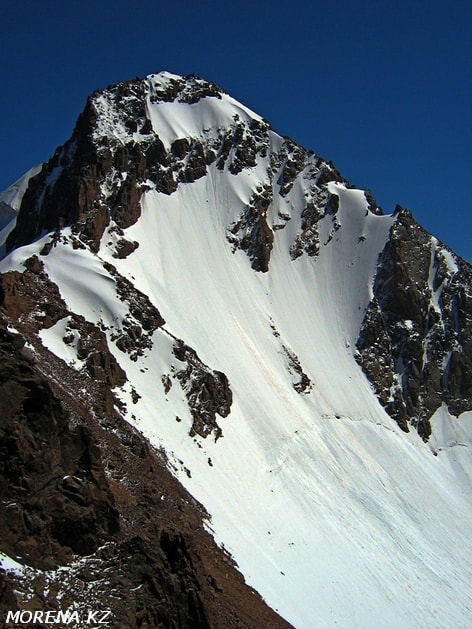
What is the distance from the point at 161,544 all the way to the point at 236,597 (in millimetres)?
12047

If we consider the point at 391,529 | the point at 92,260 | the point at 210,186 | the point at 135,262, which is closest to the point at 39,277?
the point at 92,260

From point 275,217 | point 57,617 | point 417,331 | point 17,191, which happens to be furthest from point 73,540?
point 17,191

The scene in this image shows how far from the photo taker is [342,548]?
56375 mm

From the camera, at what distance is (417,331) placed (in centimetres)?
10156

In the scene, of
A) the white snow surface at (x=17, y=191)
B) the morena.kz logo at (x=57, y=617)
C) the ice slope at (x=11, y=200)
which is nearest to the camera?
the morena.kz logo at (x=57, y=617)

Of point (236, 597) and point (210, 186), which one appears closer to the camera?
point (236, 597)

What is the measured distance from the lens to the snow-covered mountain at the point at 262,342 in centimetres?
5116

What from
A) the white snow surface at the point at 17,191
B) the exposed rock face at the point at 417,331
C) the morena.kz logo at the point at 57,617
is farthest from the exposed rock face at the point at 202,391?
the white snow surface at the point at 17,191

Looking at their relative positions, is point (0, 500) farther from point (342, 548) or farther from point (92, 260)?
point (92, 260)

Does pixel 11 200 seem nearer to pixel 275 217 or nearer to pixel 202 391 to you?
pixel 275 217

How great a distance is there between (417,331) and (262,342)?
3021cm

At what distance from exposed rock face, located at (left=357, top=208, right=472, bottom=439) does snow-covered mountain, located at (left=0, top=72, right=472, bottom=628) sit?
35cm

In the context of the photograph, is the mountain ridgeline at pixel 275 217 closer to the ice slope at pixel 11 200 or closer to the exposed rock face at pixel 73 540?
the ice slope at pixel 11 200

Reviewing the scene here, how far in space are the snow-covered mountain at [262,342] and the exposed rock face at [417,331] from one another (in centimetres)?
35
